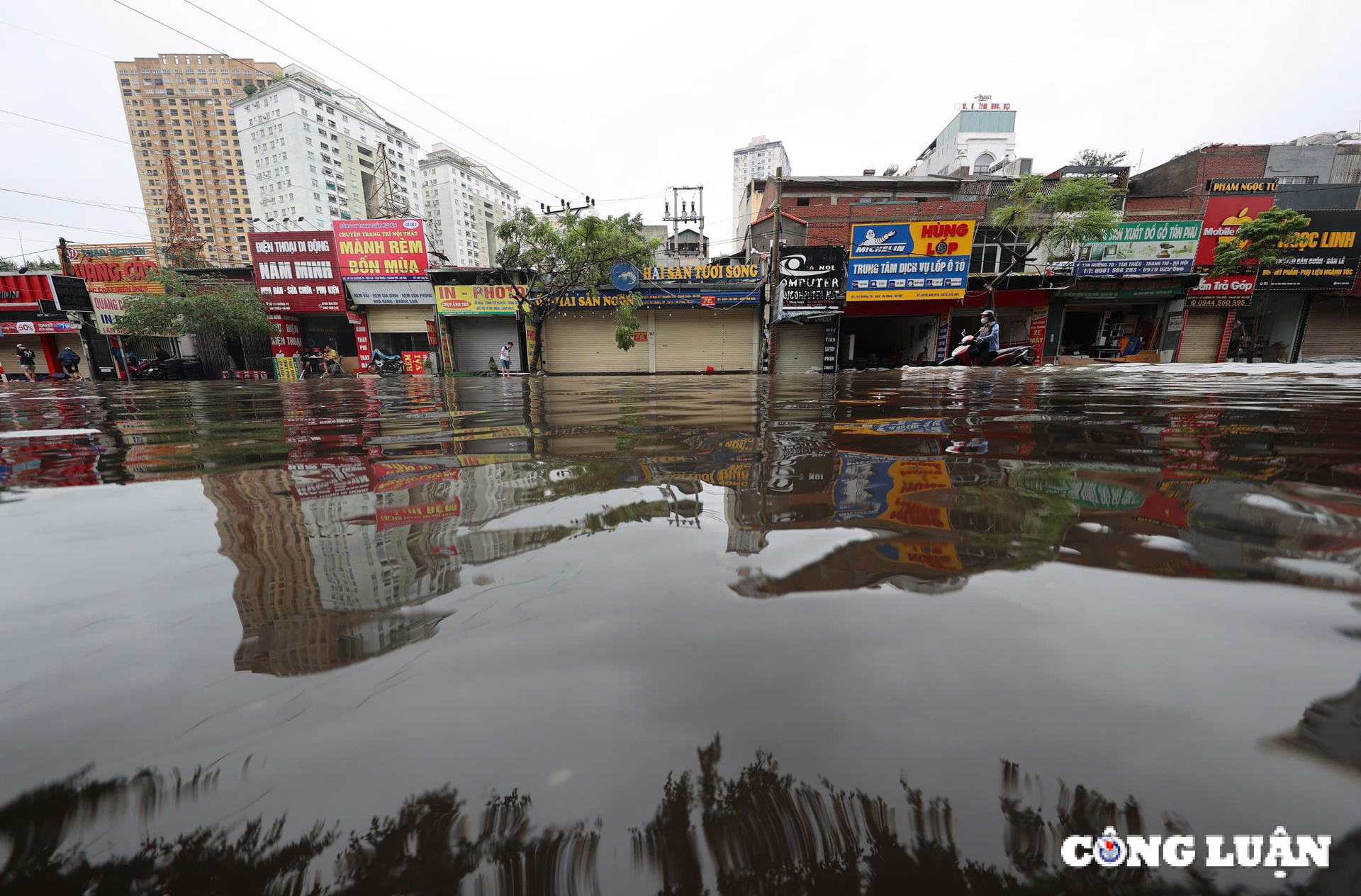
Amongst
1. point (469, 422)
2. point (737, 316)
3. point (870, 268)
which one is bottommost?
point (469, 422)

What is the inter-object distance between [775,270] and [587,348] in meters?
7.54

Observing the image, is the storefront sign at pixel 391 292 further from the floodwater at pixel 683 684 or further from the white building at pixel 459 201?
the white building at pixel 459 201

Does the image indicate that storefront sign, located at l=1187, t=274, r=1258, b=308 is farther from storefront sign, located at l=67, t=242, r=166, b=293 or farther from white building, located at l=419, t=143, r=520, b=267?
white building, located at l=419, t=143, r=520, b=267

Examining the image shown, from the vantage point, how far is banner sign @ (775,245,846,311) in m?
17.7

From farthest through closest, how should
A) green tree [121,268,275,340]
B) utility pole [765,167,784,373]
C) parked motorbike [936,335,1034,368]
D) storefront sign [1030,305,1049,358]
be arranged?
storefront sign [1030,305,1049,358], green tree [121,268,275,340], utility pole [765,167,784,373], parked motorbike [936,335,1034,368]

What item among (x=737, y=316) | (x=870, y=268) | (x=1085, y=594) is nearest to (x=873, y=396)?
(x=1085, y=594)

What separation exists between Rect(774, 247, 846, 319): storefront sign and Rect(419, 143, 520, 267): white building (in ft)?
180

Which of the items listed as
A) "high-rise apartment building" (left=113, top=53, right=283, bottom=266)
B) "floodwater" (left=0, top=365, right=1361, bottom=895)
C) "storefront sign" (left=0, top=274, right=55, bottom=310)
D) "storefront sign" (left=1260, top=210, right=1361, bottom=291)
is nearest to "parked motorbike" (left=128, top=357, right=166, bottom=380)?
"storefront sign" (left=0, top=274, right=55, bottom=310)

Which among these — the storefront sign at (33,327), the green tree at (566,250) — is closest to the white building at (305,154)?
the storefront sign at (33,327)

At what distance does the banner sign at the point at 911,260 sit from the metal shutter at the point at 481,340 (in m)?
12.5

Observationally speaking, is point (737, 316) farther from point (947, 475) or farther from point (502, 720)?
point (502, 720)

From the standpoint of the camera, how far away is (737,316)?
20.0m

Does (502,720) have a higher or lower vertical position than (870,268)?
lower

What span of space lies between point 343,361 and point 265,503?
72.6ft
